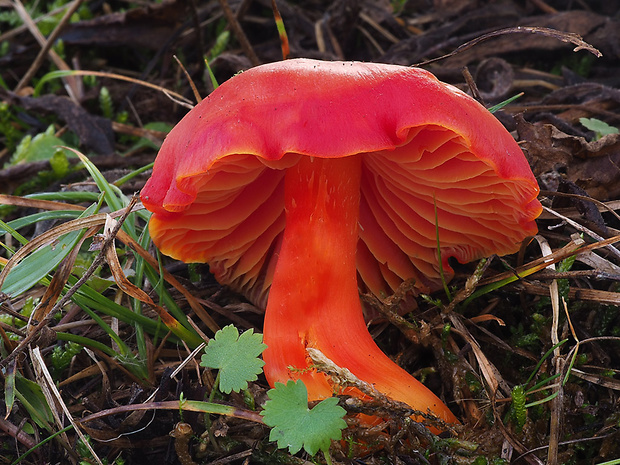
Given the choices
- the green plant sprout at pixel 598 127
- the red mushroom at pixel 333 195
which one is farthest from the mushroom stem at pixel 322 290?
the green plant sprout at pixel 598 127

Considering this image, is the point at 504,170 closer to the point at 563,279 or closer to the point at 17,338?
the point at 563,279

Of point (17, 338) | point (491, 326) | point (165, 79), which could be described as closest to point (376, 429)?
point (491, 326)

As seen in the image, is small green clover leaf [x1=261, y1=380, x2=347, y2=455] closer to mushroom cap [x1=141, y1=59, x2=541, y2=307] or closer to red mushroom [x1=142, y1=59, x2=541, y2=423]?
red mushroom [x1=142, y1=59, x2=541, y2=423]

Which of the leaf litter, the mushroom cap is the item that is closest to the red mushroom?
the mushroom cap

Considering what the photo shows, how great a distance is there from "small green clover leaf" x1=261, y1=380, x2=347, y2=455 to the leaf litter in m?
0.01

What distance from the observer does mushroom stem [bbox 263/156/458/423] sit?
4.89 ft

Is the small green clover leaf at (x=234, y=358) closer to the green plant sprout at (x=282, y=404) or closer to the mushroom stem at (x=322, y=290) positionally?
the green plant sprout at (x=282, y=404)

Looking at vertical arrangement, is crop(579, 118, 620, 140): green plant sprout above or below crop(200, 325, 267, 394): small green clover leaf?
below

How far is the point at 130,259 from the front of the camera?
201cm

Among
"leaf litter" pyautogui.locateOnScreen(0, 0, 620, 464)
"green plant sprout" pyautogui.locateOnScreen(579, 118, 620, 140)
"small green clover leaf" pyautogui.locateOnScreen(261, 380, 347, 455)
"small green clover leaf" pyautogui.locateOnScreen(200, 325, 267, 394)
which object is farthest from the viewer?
"green plant sprout" pyautogui.locateOnScreen(579, 118, 620, 140)

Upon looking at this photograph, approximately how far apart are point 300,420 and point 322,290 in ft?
1.48

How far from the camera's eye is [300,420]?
1195 mm

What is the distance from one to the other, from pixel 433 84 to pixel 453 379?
2.84ft

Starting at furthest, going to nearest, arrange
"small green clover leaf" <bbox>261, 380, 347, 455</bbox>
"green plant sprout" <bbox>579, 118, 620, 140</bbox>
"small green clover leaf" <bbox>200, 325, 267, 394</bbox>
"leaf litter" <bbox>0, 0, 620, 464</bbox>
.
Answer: "green plant sprout" <bbox>579, 118, 620, 140</bbox>, "leaf litter" <bbox>0, 0, 620, 464</bbox>, "small green clover leaf" <bbox>200, 325, 267, 394</bbox>, "small green clover leaf" <bbox>261, 380, 347, 455</bbox>
